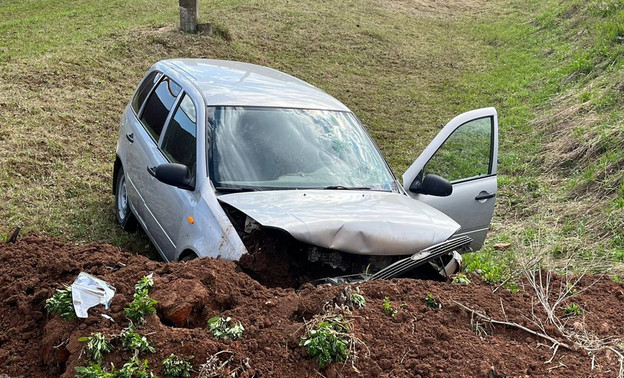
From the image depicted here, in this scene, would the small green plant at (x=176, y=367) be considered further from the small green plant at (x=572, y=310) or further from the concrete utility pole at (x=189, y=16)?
the concrete utility pole at (x=189, y=16)

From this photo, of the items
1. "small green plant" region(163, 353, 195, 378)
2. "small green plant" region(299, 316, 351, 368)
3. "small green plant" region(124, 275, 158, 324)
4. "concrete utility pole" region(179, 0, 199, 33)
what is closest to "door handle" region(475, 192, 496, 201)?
"small green plant" region(299, 316, 351, 368)

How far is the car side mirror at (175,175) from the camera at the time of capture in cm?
546

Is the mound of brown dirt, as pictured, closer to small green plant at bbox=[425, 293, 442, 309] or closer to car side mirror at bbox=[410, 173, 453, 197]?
small green plant at bbox=[425, 293, 442, 309]

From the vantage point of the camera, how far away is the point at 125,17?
1775 cm

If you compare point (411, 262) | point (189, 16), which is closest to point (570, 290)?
point (411, 262)

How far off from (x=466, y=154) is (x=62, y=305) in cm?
407

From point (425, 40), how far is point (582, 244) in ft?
46.7

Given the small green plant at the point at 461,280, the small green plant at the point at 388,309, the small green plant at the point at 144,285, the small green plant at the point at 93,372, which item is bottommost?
the small green plant at the point at 461,280

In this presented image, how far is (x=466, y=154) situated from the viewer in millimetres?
6785

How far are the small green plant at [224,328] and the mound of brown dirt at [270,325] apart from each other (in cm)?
4

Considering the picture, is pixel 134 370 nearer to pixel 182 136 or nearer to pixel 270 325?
pixel 270 325

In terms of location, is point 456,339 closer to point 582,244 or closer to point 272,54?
point 582,244

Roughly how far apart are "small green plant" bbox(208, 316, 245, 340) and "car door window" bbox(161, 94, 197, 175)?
2.01 meters

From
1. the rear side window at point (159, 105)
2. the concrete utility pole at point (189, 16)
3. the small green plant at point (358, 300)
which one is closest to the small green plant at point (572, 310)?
the small green plant at point (358, 300)
